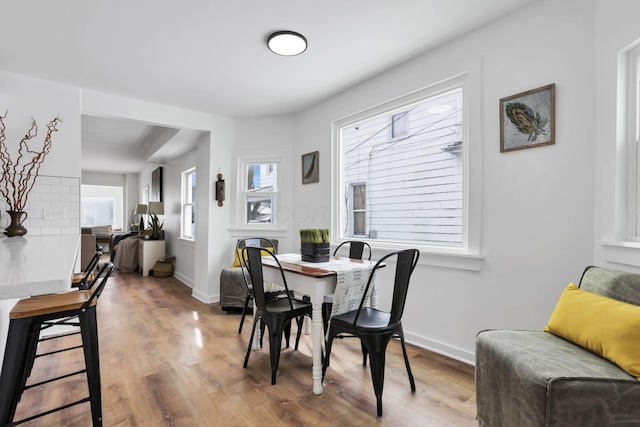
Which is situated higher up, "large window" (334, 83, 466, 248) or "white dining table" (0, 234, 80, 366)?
"large window" (334, 83, 466, 248)

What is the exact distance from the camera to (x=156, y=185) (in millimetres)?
6984

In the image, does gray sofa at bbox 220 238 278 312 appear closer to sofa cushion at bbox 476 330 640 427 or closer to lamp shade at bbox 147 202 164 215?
sofa cushion at bbox 476 330 640 427

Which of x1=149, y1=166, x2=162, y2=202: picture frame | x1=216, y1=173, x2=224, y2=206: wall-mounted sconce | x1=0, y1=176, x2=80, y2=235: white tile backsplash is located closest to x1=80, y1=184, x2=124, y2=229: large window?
x1=149, y1=166, x2=162, y2=202: picture frame

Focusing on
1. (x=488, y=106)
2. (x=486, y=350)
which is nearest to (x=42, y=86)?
(x=488, y=106)

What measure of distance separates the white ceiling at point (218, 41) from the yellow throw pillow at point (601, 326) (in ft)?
6.18

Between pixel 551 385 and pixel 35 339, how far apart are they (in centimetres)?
237

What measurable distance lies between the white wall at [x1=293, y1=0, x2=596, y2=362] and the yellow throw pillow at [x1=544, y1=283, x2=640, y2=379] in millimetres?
555

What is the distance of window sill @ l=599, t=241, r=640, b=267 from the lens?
1554mm

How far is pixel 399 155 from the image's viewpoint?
3.05 metres

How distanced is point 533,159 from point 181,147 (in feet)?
15.9

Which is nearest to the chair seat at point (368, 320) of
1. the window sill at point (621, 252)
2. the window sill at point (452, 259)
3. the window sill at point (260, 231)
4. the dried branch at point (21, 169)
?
the window sill at point (452, 259)

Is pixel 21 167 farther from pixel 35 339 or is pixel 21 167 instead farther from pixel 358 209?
pixel 358 209

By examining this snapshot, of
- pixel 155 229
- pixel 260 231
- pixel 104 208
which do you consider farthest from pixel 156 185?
pixel 104 208

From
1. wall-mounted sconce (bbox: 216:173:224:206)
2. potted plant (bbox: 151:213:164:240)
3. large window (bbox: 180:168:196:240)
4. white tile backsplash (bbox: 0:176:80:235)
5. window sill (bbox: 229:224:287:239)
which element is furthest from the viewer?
potted plant (bbox: 151:213:164:240)
